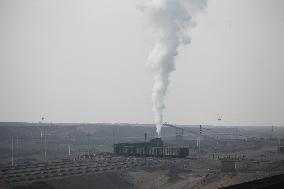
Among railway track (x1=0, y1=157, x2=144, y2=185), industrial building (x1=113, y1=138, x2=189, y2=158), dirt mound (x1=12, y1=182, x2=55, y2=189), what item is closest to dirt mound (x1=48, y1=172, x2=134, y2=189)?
railway track (x1=0, y1=157, x2=144, y2=185)

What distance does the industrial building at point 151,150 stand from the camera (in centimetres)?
8088

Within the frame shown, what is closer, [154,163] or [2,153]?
[154,163]

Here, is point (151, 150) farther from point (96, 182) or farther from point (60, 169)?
point (96, 182)

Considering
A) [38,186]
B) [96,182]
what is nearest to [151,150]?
[96,182]

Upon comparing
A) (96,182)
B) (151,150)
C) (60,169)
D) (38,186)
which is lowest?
(96,182)

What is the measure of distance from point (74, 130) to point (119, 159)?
106 meters

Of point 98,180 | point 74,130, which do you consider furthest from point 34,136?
point 98,180

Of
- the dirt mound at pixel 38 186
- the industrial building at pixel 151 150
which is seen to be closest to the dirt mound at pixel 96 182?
the dirt mound at pixel 38 186

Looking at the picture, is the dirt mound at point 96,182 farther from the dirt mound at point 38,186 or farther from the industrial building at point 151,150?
the industrial building at point 151,150

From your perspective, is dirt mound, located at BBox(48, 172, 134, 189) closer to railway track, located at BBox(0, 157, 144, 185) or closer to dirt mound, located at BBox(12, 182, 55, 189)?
railway track, located at BBox(0, 157, 144, 185)

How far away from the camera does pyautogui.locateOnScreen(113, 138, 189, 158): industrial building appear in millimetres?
80875

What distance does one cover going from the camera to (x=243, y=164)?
72.2 m

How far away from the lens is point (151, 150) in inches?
3302

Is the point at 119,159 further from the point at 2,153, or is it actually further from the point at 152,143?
the point at 2,153
